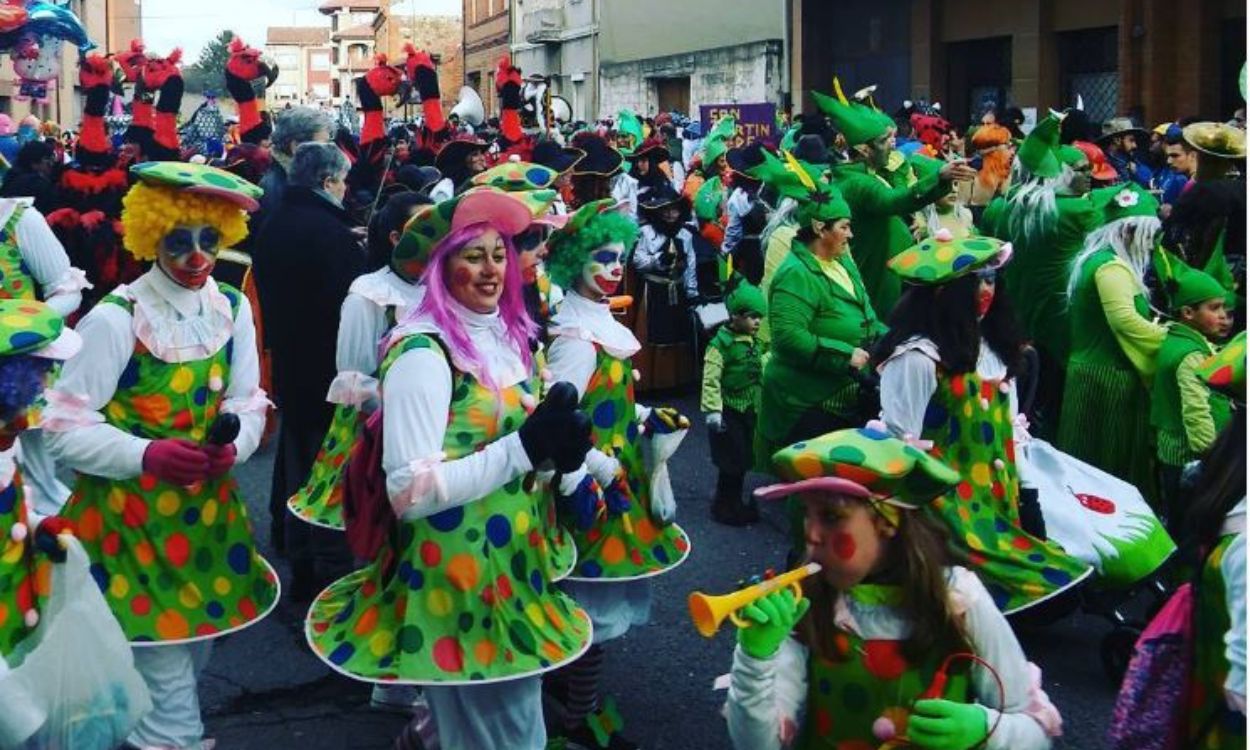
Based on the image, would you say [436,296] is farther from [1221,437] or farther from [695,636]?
[695,636]

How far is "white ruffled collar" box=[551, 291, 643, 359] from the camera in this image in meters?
5.13

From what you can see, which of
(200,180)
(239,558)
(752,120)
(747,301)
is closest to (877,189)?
(747,301)

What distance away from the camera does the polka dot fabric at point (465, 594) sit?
153 inches

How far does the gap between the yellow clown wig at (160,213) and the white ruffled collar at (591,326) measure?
1123 millimetres

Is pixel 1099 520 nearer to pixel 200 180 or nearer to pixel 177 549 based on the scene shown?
pixel 177 549

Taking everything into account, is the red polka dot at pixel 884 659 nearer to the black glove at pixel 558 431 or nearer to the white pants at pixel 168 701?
the black glove at pixel 558 431

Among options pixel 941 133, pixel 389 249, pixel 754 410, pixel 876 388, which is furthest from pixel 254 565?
pixel 941 133

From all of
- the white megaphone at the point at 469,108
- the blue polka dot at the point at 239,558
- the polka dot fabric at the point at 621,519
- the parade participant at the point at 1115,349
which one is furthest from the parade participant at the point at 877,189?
the white megaphone at the point at 469,108

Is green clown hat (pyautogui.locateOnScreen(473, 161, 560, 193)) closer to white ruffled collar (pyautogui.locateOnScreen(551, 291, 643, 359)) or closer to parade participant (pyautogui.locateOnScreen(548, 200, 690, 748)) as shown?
parade participant (pyautogui.locateOnScreen(548, 200, 690, 748))

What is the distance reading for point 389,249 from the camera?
19.9 feet

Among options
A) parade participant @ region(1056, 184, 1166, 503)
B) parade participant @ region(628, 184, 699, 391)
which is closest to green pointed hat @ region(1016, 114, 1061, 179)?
parade participant @ region(1056, 184, 1166, 503)

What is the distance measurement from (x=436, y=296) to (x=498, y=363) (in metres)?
0.23

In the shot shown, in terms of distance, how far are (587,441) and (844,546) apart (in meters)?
0.81

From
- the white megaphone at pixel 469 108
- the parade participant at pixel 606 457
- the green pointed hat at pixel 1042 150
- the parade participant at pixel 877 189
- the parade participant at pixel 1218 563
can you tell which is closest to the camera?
the parade participant at pixel 1218 563
